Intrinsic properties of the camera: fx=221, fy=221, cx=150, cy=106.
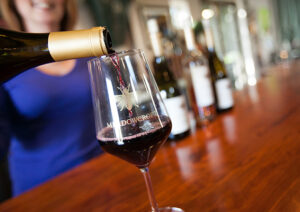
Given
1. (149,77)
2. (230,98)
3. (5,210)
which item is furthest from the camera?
(230,98)

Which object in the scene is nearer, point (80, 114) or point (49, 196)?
point (49, 196)

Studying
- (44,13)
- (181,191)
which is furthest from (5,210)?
(44,13)

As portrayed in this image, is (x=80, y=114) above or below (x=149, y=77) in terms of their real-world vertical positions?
below

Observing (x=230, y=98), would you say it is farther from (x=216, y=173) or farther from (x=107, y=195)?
(x=107, y=195)

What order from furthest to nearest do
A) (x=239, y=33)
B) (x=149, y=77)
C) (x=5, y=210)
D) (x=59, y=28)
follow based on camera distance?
1. (x=239, y=33)
2. (x=59, y=28)
3. (x=5, y=210)
4. (x=149, y=77)

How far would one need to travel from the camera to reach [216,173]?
38cm

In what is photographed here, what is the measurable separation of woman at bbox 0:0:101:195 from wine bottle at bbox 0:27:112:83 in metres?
0.42

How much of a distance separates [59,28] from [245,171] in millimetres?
954

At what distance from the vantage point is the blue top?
744mm

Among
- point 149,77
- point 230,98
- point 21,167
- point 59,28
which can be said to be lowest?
point 21,167

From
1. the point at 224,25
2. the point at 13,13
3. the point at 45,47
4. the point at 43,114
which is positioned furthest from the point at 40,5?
the point at 224,25

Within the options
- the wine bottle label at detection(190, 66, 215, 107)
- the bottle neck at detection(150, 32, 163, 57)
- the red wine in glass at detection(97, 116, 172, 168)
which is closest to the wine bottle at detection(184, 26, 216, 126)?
the wine bottle label at detection(190, 66, 215, 107)

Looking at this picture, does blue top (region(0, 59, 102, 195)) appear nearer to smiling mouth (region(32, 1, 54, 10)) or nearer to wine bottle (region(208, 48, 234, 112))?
smiling mouth (region(32, 1, 54, 10))

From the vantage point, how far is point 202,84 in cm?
65
